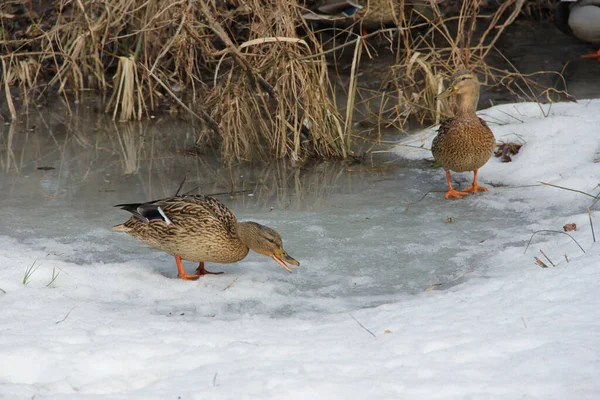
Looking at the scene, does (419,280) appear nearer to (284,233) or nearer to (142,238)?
(284,233)

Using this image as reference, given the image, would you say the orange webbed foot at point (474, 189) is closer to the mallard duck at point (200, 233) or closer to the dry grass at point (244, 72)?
the dry grass at point (244, 72)

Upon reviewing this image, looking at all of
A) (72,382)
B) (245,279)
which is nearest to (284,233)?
(245,279)

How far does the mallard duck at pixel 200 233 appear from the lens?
13.2ft

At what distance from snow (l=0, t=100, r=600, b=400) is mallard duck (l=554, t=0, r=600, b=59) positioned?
3536 mm

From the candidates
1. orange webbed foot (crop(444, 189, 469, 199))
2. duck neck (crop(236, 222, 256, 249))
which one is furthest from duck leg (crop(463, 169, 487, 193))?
duck neck (crop(236, 222, 256, 249))

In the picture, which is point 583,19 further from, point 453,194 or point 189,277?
point 189,277

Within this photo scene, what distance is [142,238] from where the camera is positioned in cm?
425

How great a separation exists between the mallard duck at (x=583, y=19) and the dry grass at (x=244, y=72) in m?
1.43

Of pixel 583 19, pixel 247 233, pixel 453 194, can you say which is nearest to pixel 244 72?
pixel 453 194

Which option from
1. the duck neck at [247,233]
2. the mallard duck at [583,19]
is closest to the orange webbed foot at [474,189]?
the duck neck at [247,233]

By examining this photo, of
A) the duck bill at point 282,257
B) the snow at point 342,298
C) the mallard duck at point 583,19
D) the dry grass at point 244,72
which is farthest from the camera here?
the mallard duck at point 583,19

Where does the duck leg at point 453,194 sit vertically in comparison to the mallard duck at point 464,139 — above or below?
below

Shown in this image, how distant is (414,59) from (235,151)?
177 centimetres

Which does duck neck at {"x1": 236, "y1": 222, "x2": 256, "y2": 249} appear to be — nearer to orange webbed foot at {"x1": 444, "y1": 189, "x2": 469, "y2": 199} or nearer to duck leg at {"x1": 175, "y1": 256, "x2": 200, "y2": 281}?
duck leg at {"x1": 175, "y1": 256, "x2": 200, "y2": 281}
